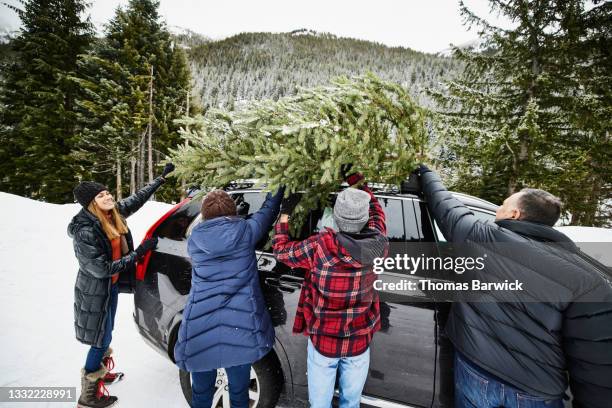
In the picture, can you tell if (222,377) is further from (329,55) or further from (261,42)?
(261,42)

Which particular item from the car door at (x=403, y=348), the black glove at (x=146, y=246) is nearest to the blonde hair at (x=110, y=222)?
the black glove at (x=146, y=246)

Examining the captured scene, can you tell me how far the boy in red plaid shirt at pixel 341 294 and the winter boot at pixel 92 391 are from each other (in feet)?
7.04

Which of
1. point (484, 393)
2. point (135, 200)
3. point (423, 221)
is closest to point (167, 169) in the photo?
point (135, 200)

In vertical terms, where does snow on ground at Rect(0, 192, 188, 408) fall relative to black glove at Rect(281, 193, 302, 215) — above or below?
below

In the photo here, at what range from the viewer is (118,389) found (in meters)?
3.15

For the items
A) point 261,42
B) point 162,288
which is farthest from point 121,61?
point 261,42

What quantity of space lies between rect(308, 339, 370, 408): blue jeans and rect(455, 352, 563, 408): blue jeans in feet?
1.91

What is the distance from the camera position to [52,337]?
401 centimetres

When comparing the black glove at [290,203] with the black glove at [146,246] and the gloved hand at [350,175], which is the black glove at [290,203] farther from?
the black glove at [146,246]

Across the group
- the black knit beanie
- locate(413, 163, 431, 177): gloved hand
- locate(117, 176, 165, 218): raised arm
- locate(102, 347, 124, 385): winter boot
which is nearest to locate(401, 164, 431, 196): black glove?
locate(413, 163, 431, 177): gloved hand

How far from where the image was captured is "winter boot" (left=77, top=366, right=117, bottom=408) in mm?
2818

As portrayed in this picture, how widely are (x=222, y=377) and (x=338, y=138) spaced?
2.32 metres

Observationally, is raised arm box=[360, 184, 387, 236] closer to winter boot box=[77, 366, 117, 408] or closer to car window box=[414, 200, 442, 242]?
car window box=[414, 200, 442, 242]

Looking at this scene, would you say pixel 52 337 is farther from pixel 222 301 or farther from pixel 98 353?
pixel 222 301
